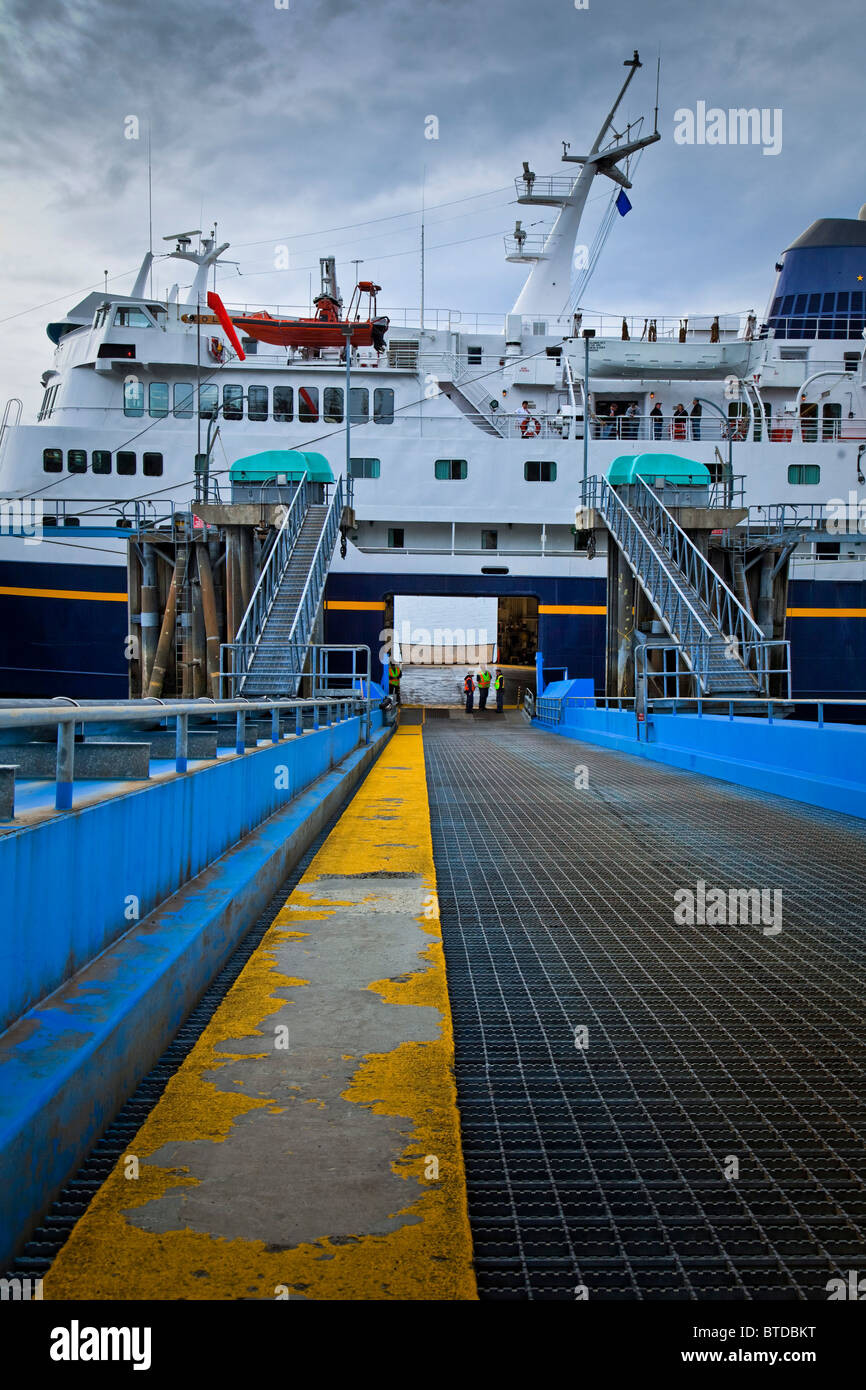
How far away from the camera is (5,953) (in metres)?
2.51

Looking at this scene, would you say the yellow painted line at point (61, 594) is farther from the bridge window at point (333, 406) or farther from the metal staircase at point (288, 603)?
the bridge window at point (333, 406)

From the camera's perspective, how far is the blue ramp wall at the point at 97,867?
8.52ft

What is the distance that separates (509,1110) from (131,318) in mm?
32614

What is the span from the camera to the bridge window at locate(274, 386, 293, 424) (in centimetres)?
3281

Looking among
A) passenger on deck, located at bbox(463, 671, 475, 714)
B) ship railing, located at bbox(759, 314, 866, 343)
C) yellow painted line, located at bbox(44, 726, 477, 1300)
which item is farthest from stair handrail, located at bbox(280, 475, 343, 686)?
ship railing, located at bbox(759, 314, 866, 343)

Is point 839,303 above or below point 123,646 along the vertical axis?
above

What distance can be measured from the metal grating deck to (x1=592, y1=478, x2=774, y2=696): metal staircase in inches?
430

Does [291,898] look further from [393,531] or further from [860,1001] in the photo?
[393,531]

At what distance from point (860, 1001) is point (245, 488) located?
21405 mm

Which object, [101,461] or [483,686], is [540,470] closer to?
[483,686]

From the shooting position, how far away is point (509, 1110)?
10.2 feet

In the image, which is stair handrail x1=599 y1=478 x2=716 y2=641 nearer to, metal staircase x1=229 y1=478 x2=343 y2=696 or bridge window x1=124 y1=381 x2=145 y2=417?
metal staircase x1=229 y1=478 x2=343 y2=696

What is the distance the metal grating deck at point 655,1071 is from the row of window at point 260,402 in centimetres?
2770

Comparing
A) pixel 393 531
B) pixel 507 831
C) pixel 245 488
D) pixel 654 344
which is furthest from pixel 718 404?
pixel 507 831
